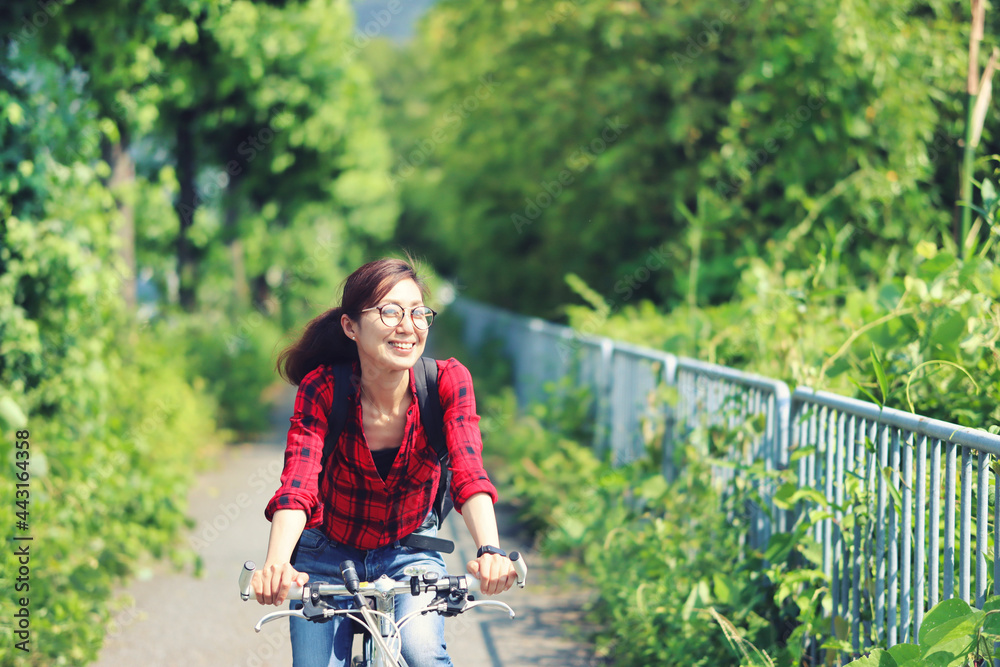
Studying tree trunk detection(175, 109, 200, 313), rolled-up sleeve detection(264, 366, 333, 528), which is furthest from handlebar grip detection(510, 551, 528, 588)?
tree trunk detection(175, 109, 200, 313)

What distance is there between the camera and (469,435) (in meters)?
2.69

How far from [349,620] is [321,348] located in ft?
2.75

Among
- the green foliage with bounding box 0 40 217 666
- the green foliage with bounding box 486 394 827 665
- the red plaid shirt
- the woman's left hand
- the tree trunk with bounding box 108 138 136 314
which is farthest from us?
the tree trunk with bounding box 108 138 136 314

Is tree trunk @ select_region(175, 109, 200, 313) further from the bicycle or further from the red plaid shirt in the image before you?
the bicycle

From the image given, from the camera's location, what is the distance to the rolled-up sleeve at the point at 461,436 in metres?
2.59

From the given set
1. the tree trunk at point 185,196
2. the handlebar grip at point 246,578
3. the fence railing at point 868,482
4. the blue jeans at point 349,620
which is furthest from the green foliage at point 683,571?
the tree trunk at point 185,196

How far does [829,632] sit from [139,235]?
16961mm

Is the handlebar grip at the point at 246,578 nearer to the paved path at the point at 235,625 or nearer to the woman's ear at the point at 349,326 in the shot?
the woman's ear at the point at 349,326

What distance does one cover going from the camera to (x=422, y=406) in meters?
2.77

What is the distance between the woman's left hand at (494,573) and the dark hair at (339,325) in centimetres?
82

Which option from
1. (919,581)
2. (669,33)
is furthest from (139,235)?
(919,581)

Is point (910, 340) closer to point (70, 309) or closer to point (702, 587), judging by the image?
point (702, 587)

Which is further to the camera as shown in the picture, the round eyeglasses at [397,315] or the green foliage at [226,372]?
the green foliage at [226,372]

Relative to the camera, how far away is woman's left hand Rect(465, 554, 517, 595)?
2.28 meters
